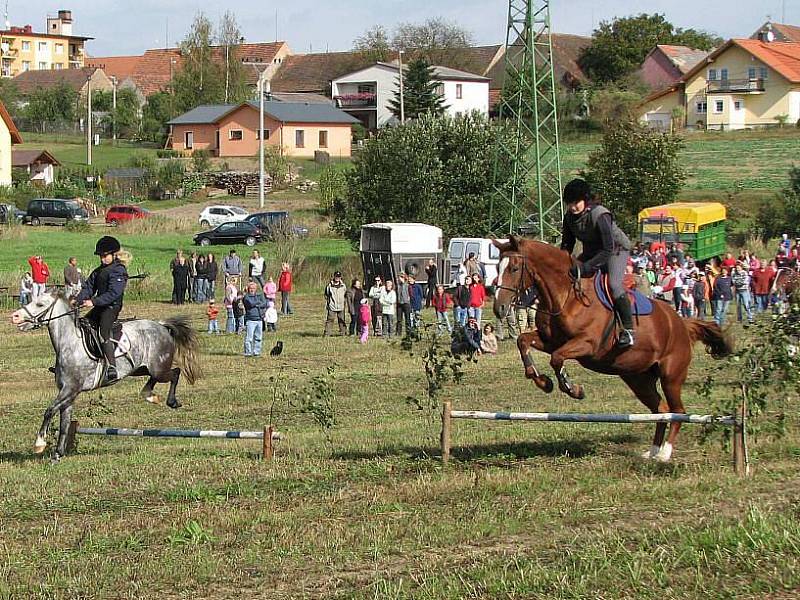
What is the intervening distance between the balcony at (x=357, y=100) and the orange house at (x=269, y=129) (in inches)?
445

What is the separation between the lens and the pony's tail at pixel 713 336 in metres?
13.1

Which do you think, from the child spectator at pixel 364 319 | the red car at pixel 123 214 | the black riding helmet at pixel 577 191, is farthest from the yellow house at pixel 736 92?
the black riding helmet at pixel 577 191

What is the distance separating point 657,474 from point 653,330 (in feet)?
6.10

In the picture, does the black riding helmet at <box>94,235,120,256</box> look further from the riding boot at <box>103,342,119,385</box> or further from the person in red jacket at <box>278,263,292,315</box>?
the person in red jacket at <box>278,263,292,315</box>

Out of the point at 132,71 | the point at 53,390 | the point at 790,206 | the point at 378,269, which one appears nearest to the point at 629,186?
the point at 790,206

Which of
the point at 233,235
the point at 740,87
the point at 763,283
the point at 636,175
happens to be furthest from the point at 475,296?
the point at 740,87

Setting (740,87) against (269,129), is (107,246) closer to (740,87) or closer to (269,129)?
(269,129)

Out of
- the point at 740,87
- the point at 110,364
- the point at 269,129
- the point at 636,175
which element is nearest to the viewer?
the point at 110,364

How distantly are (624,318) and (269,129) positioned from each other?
271 ft

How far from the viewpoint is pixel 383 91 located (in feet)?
347

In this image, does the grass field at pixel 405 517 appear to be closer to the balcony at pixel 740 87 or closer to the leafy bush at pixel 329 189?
the leafy bush at pixel 329 189

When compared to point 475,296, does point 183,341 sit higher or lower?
higher

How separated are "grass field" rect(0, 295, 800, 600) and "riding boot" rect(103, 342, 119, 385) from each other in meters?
0.99

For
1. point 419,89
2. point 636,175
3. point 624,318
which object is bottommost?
point 624,318
